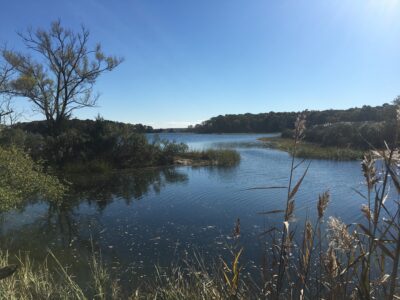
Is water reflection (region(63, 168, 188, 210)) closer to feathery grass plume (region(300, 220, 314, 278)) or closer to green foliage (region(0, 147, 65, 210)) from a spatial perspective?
green foliage (region(0, 147, 65, 210))

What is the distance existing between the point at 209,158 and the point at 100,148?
7.75 metres

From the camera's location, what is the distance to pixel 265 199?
12773 mm

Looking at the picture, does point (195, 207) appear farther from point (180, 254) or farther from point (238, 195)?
point (180, 254)

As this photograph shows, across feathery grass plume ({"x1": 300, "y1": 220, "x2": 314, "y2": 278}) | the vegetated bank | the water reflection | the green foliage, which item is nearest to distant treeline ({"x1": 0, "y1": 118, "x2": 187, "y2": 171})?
the vegetated bank

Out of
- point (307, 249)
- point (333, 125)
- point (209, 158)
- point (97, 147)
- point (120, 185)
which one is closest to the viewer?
point (307, 249)

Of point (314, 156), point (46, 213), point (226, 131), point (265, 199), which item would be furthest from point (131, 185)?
point (226, 131)

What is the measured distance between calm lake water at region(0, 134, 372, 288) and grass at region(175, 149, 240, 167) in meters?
5.27

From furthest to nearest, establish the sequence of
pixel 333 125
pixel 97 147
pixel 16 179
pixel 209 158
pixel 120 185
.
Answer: pixel 333 125
pixel 209 158
pixel 97 147
pixel 120 185
pixel 16 179

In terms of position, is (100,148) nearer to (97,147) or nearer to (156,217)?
(97,147)

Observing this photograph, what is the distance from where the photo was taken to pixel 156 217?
→ 1107cm

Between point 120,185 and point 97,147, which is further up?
point 97,147

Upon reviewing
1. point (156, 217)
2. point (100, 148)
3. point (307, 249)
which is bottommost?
point (156, 217)

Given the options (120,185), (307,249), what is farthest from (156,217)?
(307,249)

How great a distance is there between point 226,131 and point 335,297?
85418mm
